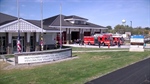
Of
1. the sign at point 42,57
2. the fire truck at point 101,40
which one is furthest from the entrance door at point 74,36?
the sign at point 42,57

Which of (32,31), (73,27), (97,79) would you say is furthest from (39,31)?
(97,79)

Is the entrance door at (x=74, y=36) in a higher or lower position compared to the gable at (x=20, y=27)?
lower

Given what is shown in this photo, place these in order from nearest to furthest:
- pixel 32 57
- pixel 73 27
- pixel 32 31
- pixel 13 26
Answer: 1. pixel 32 57
2. pixel 13 26
3. pixel 32 31
4. pixel 73 27

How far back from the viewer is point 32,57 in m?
19.0

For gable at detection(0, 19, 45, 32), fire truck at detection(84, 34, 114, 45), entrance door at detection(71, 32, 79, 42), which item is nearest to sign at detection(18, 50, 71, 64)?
gable at detection(0, 19, 45, 32)

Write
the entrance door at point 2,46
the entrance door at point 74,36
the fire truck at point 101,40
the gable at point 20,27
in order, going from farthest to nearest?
the entrance door at point 74,36 < the fire truck at point 101,40 < the entrance door at point 2,46 < the gable at point 20,27

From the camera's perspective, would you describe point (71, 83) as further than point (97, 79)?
No

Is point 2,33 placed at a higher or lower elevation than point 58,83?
higher

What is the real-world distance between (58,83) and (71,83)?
650 millimetres

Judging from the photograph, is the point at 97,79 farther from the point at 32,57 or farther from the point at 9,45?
the point at 9,45

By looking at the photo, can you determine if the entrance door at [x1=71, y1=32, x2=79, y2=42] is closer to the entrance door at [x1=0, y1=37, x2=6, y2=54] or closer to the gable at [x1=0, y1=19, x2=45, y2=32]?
the gable at [x1=0, y1=19, x2=45, y2=32]

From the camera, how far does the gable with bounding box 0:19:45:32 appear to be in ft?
95.7

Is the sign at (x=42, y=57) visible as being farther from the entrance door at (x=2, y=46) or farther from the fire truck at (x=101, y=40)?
the fire truck at (x=101, y=40)

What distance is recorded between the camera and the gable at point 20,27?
95.7 ft
